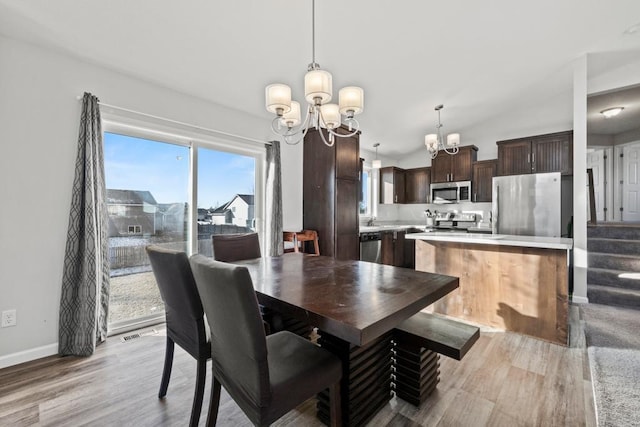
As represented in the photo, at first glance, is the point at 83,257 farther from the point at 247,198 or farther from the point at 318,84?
the point at 318,84

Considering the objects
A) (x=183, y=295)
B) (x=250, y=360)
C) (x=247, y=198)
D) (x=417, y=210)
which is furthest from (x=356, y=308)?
(x=417, y=210)

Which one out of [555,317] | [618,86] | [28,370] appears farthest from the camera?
[618,86]

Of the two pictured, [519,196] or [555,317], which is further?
[519,196]

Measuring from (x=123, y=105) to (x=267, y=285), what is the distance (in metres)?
2.25

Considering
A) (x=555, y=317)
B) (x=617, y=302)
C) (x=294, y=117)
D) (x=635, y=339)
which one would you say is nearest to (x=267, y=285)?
(x=294, y=117)

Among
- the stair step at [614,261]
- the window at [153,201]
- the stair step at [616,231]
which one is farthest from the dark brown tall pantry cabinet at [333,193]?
the stair step at [616,231]

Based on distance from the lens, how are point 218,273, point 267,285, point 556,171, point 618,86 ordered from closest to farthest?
1. point 218,273
2. point 267,285
3. point 618,86
4. point 556,171

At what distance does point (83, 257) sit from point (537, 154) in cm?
A: 605

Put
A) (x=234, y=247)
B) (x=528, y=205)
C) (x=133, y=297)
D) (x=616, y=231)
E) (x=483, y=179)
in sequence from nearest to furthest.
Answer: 1. (x=234, y=247)
2. (x=133, y=297)
3. (x=616, y=231)
4. (x=528, y=205)
5. (x=483, y=179)

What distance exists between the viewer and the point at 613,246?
3.76 m

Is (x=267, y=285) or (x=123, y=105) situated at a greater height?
(x=123, y=105)

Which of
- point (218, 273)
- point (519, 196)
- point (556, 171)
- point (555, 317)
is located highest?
point (556, 171)

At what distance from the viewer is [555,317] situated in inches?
96.0

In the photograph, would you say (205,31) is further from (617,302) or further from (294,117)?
(617,302)
